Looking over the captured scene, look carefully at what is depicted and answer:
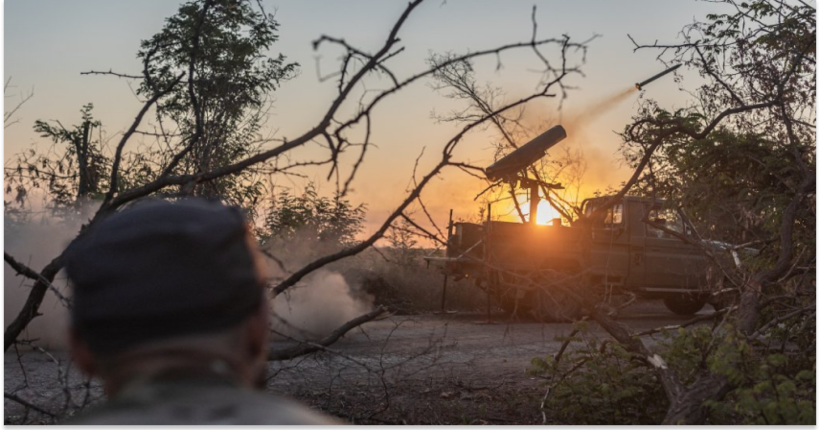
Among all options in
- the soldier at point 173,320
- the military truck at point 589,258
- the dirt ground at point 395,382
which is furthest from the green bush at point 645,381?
the military truck at point 589,258

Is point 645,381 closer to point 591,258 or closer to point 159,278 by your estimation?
point 159,278

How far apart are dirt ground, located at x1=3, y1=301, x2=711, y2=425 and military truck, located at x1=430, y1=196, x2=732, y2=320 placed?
8.65 ft

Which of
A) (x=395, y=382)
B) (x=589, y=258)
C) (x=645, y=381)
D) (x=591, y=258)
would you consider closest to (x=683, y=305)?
(x=591, y=258)

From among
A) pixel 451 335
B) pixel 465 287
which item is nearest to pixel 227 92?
pixel 451 335

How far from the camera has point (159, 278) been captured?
1151mm

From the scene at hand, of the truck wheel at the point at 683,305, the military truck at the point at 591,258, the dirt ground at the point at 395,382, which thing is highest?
the military truck at the point at 591,258

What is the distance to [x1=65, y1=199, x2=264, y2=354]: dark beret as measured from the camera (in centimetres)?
114

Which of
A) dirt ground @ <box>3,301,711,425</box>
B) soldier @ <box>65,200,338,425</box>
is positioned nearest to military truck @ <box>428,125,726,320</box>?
dirt ground @ <box>3,301,711,425</box>

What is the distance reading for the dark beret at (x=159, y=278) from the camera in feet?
3.73

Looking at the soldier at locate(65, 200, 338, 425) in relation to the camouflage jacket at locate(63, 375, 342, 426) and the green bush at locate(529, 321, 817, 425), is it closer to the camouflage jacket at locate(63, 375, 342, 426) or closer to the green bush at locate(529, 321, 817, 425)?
the camouflage jacket at locate(63, 375, 342, 426)

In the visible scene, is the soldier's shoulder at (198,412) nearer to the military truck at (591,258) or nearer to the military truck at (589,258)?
the military truck at (589,258)

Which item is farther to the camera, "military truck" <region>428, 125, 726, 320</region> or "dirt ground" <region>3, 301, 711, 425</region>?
"military truck" <region>428, 125, 726, 320</region>

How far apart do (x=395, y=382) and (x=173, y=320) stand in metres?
4.70

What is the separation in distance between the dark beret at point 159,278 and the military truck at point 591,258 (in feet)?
40.0
